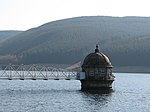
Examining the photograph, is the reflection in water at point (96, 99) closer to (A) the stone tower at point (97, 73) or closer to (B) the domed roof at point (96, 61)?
(A) the stone tower at point (97, 73)

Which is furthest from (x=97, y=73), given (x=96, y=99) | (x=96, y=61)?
(x=96, y=99)

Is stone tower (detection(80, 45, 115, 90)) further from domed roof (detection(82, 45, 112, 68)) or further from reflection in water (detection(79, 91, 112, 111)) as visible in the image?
reflection in water (detection(79, 91, 112, 111))

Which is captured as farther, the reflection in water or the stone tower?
the stone tower

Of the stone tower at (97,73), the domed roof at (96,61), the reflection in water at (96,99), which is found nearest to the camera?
the reflection in water at (96,99)

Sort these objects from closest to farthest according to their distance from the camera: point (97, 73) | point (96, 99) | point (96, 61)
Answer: point (96, 99) < point (97, 73) < point (96, 61)

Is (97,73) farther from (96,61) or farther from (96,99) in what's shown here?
(96,99)

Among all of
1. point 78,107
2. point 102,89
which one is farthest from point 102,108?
point 102,89

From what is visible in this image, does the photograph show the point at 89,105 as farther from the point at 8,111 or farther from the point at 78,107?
the point at 8,111

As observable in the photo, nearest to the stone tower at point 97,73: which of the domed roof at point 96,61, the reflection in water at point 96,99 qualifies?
the domed roof at point 96,61

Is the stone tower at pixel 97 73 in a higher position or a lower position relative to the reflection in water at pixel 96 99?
higher

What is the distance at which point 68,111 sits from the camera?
75.6 m

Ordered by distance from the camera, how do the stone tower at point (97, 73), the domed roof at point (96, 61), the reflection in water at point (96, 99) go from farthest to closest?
the domed roof at point (96, 61), the stone tower at point (97, 73), the reflection in water at point (96, 99)

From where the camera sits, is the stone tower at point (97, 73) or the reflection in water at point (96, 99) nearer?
the reflection in water at point (96, 99)

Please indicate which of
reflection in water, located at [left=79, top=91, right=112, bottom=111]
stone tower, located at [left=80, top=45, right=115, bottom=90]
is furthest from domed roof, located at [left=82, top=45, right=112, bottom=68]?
reflection in water, located at [left=79, top=91, right=112, bottom=111]
